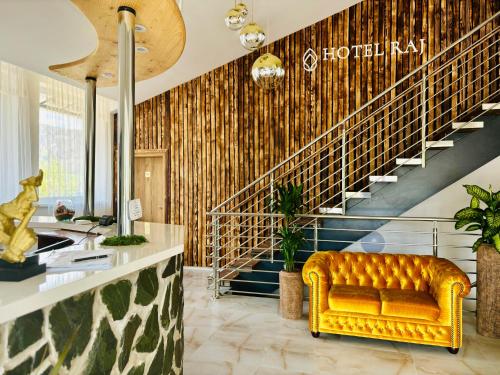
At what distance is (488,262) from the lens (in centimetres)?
342

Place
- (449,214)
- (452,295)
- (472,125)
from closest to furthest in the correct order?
(452,295)
(472,125)
(449,214)

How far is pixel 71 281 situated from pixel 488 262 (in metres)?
3.65

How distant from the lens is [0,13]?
312cm

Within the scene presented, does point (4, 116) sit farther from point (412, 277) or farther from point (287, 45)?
point (412, 277)

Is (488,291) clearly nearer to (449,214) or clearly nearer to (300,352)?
(449,214)

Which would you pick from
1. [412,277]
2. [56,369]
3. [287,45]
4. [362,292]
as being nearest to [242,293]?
[362,292]

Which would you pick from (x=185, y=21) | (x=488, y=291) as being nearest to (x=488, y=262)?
(x=488, y=291)

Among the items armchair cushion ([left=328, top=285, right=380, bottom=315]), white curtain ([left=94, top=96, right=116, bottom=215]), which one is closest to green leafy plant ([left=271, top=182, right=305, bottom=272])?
armchair cushion ([left=328, top=285, right=380, bottom=315])

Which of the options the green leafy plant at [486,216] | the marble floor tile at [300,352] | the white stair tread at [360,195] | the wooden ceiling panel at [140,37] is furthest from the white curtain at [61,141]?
the green leafy plant at [486,216]

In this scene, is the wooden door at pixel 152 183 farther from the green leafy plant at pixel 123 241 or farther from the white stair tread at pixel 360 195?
the green leafy plant at pixel 123 241

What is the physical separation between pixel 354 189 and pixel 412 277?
7.73ft

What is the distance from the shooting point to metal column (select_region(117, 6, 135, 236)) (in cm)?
218

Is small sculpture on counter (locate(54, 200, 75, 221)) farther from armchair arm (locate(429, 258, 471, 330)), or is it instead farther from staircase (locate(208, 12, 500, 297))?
armchair arm (locate(429, 258, 471, 330))

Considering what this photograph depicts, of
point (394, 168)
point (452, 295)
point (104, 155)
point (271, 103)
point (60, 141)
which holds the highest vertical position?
point (271, 103)
